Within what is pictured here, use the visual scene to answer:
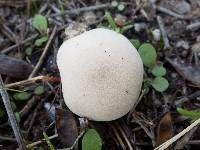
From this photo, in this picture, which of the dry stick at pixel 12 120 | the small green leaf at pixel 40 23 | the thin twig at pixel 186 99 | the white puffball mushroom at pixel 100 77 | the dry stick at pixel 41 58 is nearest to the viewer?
the white puffball mushroom at pixel 100 77

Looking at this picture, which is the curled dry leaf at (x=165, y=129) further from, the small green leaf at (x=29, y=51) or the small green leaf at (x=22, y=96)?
the small green leaf at (x=29, y=51)

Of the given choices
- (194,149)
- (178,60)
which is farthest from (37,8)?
(194,149)

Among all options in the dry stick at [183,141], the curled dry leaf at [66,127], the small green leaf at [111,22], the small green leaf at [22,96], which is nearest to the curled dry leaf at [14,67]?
the small green leaf at [22,96]

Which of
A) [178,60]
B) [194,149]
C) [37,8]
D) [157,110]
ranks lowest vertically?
[194,149]

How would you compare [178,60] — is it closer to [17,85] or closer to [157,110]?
[157,110]

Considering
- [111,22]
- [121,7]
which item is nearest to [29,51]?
[111,22]

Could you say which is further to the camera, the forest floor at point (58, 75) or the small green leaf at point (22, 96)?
the small green leaf at point (22, 96)
